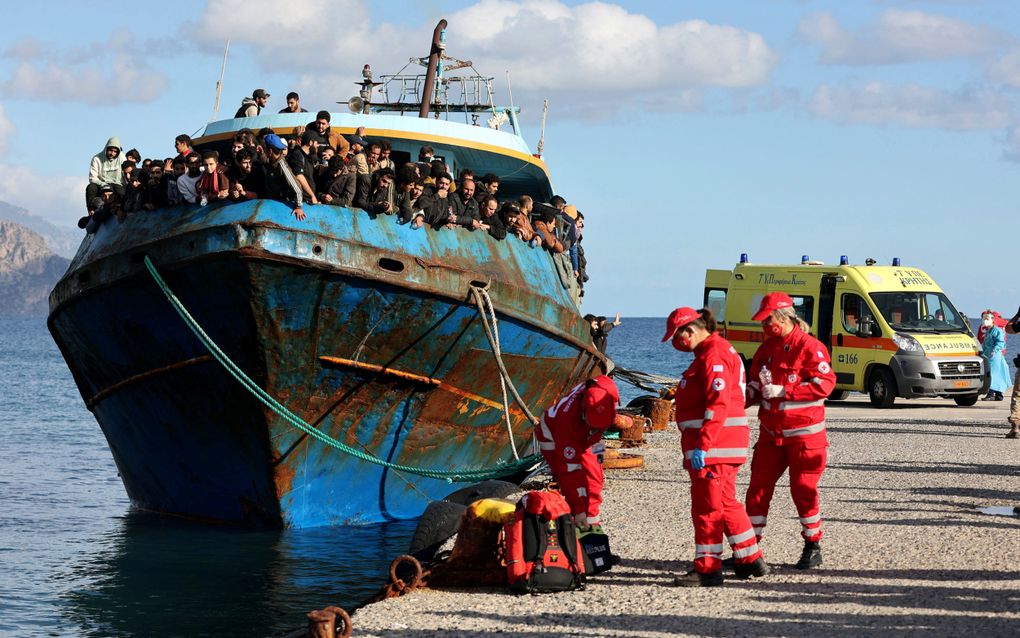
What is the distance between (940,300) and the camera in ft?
72.1

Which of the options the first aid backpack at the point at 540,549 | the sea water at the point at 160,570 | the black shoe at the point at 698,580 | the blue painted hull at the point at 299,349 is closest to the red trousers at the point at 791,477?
the black shoe at the point at 698,580

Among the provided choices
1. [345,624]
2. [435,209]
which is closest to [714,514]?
[345,624]

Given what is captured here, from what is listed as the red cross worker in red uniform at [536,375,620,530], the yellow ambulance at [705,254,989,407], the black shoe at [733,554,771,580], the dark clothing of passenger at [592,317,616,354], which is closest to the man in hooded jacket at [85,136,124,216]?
the dark clothing of passenger at [592,317,616,354]

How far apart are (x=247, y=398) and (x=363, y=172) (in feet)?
7.27

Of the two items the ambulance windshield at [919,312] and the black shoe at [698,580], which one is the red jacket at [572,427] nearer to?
the black shoe at [698,580]

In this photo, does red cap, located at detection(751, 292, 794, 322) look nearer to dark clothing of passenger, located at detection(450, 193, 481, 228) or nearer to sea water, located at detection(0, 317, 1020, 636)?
sea water, located at detection(0, 317, 1020, 636)

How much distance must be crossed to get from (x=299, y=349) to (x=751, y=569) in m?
5.24

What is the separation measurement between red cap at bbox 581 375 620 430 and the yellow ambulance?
1405 cm

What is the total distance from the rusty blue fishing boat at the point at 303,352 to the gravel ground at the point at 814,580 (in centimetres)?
175

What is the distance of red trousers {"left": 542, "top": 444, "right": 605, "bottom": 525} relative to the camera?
784 cm

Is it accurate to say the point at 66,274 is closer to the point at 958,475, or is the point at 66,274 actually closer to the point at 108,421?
the point at 108,421

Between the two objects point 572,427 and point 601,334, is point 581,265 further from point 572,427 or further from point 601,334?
point 572,427

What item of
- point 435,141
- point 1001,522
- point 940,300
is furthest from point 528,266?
point 940,300

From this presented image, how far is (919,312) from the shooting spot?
21547 millimetres
